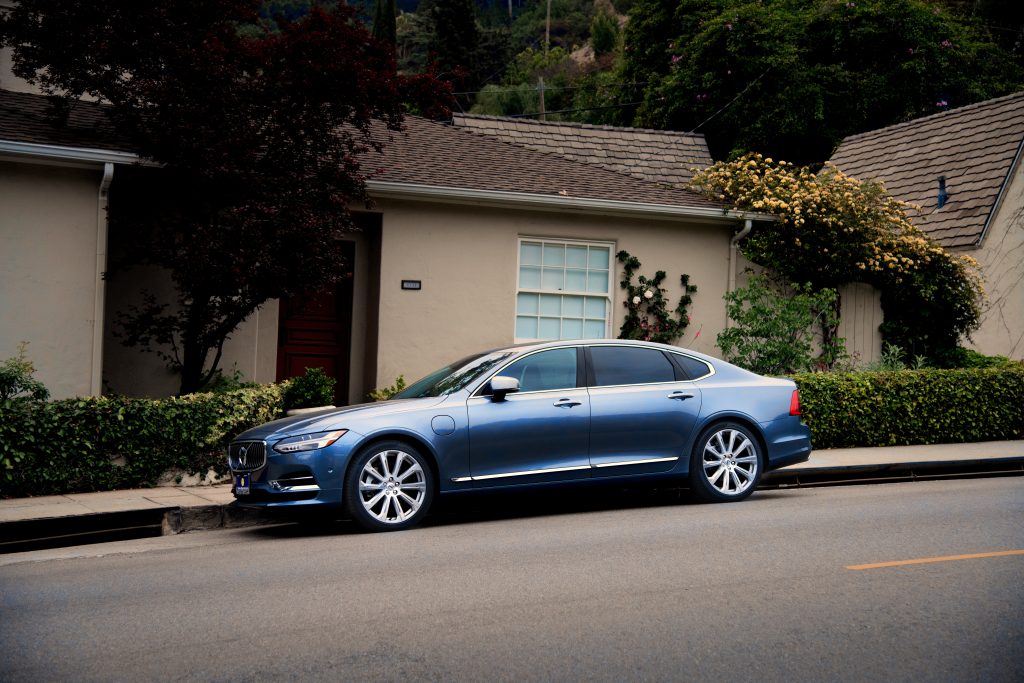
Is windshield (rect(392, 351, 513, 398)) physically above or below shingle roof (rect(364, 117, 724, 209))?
below

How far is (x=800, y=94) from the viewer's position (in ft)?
105

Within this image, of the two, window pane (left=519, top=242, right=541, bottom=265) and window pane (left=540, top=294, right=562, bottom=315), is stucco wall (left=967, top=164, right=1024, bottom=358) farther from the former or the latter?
window pane (left=519, top=242, right=541, bottom=265)

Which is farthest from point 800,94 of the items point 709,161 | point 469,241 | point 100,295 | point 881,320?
point 100,295

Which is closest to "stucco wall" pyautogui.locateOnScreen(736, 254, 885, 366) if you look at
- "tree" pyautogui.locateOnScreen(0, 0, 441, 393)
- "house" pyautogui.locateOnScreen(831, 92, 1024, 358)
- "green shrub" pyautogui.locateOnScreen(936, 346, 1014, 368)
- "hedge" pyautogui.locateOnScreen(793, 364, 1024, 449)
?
"green shrub" pyautogui.locateOnScreen(936, 346, 1014, 368)

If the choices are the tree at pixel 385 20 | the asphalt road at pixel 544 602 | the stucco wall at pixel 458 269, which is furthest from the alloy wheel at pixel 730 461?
the tree at pixel 385 20

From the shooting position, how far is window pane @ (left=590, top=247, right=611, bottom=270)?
1552 centimetres

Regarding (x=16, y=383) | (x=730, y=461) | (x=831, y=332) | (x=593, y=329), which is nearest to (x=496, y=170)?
(x=593, y=329)

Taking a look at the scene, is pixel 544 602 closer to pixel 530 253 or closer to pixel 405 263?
pixel 405 263

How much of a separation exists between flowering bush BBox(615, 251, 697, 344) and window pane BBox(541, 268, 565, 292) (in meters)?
0.94

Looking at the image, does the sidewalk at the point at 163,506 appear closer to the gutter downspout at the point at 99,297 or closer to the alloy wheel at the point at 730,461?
the alloy wheel at the point at 730,461

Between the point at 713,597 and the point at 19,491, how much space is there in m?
7.18

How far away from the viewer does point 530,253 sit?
15.2 meters

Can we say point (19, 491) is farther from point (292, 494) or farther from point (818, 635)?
point (818, 635)

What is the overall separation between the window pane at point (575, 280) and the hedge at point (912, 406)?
11.5 feet
